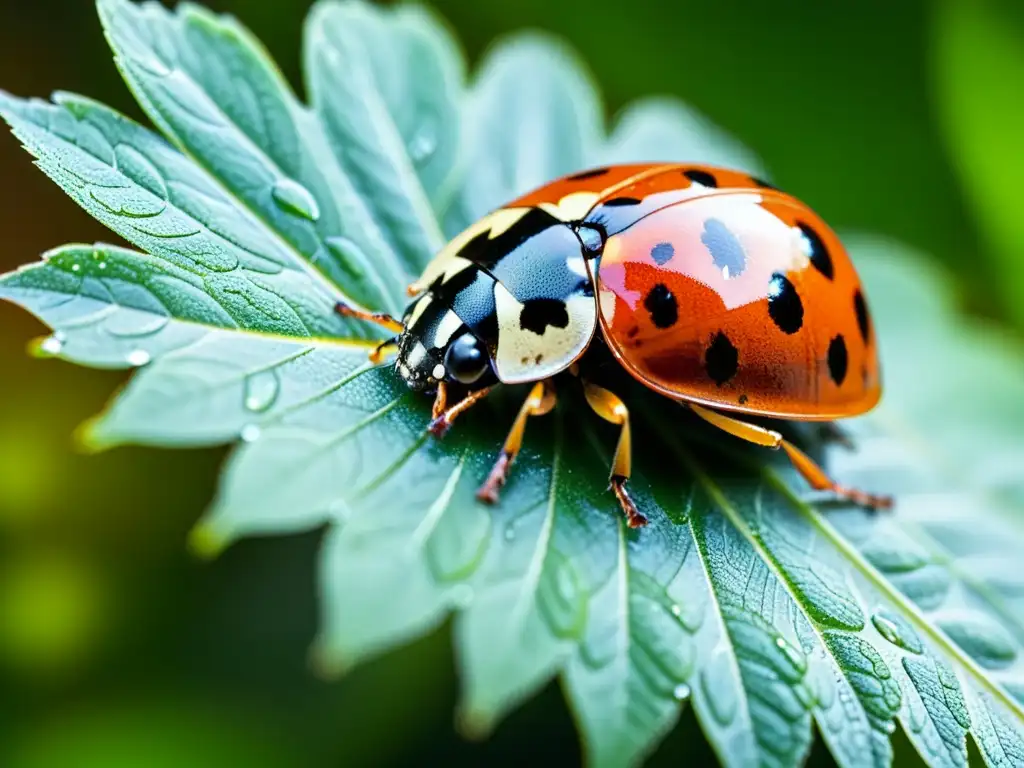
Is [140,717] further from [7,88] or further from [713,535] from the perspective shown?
[7,88]

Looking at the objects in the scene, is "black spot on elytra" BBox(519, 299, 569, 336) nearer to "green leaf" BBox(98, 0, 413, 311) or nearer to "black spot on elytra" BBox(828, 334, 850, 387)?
"green leaf" BBox(98, 0, 413, 311)

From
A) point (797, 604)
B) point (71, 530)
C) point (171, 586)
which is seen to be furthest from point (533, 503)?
point (71, 530)

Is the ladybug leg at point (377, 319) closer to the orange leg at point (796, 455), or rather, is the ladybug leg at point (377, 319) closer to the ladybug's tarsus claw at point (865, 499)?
the orange leg at point (796, 455)

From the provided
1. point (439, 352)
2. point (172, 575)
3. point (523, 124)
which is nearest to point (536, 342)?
point (439, 352)

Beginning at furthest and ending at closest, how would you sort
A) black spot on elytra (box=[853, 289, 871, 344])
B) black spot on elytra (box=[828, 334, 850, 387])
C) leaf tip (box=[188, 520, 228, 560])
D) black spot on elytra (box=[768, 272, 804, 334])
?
black spot on elytra (box=[853, 289, 871, 344]) → black spot on elytra (box=[828, 334, 850, 387]) → black spot on elytra (box=[768, 272, 804, 334]) → leaf tip (box=[188, 520, 228, 560])

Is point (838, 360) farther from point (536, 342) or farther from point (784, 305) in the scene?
point (536, 342)

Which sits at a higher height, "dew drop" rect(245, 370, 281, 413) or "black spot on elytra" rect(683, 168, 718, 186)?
"black spot on elytra" rect(683, 168, 718, 186)

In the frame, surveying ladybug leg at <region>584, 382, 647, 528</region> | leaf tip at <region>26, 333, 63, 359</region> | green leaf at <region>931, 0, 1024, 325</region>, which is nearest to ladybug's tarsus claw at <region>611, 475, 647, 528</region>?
ladybug leg at <region>584, 382, 647, 528</region>

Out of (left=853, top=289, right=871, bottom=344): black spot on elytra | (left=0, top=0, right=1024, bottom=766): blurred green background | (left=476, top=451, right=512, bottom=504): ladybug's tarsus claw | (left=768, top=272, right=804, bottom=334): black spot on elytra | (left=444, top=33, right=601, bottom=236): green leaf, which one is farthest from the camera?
(left=0, top=0, right=1024, bottom=766): blurred green background
